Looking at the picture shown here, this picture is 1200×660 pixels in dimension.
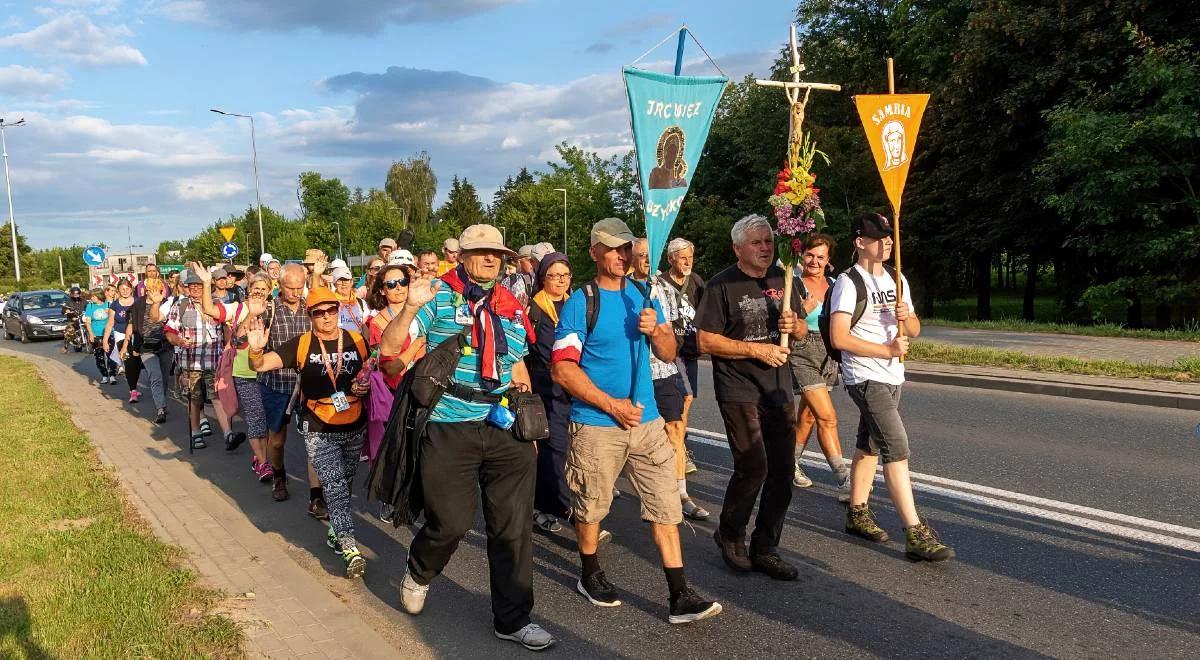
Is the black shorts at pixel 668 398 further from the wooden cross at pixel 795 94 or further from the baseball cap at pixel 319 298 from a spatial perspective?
the baseball cap at pixel 319 298

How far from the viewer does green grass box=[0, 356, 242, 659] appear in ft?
12.5

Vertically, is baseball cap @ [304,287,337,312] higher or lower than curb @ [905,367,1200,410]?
higher

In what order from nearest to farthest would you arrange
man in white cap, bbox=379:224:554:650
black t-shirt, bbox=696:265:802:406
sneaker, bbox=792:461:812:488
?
man in white cap, bbox=379:224:554:650
black t-shirt, bbox=696:265:802:406
sneaker, bbox=792:461:812:488

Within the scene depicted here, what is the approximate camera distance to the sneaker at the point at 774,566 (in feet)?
15.0

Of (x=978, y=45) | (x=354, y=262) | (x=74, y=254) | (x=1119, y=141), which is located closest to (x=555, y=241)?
(x=354, y=262)

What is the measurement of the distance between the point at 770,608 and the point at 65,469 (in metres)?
6.09

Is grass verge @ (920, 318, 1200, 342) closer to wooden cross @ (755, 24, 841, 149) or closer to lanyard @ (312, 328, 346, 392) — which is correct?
wooden cross @ (755, 24, 841, 149)

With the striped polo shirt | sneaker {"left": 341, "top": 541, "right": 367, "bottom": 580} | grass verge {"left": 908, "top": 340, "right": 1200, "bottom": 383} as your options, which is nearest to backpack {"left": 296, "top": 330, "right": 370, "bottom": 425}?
sneaker {"left": 341, "top": 541, "right": 367, "bottom": 580}

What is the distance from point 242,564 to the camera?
4.94 metres

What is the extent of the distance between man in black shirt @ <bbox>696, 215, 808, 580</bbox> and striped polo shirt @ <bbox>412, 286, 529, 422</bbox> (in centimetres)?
112

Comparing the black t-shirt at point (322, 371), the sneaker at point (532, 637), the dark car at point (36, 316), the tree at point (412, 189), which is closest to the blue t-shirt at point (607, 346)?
the sneaker at point (532, 637)

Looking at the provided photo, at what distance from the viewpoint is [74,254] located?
104 metres

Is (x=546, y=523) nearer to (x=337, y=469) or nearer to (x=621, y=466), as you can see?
(x=337, y=469)

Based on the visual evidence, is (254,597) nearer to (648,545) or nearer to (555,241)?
(648,545)
